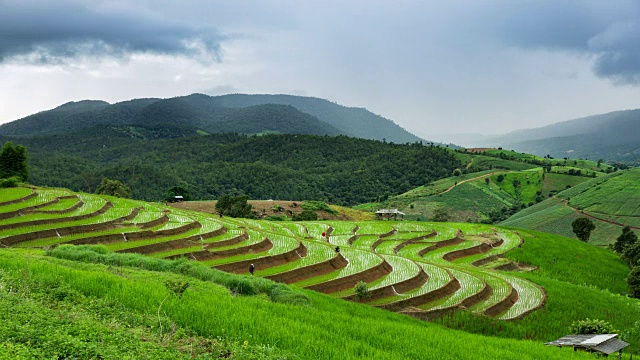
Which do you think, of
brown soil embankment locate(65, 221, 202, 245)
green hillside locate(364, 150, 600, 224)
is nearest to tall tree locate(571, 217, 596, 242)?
green hillside locate(364, 150, 600, 224)

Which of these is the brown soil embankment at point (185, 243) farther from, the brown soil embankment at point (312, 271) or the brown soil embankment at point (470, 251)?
the brown soil embankment at point (470, 251)

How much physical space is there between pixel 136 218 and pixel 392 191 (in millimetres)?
114635

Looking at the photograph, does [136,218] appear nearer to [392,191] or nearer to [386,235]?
[386,235]

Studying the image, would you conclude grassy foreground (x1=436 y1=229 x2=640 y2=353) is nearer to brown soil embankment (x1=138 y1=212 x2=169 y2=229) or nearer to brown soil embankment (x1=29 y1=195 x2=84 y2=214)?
brown soil embankment (x1=138 y1=212 x2=169 y2=229)

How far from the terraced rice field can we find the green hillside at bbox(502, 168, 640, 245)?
48.1 meters

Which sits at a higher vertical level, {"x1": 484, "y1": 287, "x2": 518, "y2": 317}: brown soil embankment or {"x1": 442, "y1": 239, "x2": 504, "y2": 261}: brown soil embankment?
{"x1": 484, "y1": 287, "x2": 518, "y2": 317}: brown soil embankment

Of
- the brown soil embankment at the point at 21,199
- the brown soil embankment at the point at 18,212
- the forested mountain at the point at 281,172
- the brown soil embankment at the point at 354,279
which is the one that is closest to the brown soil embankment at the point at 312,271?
the brown soil embankment at the point at 354,279

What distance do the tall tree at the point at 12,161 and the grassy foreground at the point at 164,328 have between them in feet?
164

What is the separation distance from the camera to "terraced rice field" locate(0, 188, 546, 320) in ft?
95.1

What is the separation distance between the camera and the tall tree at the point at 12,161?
179 ft

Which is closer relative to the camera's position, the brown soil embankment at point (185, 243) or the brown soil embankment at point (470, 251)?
the brown soil embankment at point (185, 243)

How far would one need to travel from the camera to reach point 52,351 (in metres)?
7.67

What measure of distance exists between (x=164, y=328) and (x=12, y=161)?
57.2 metres

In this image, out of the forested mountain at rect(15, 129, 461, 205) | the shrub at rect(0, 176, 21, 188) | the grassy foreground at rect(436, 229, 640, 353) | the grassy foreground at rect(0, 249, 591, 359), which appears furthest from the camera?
the forested mountain at rect(15, 129, 461, 205)
